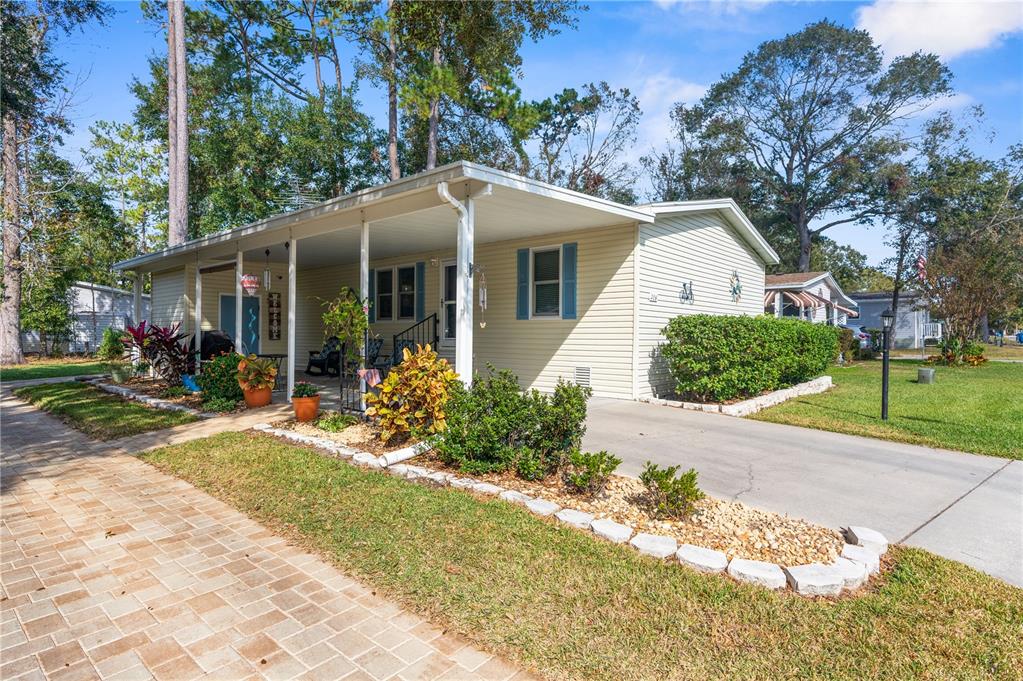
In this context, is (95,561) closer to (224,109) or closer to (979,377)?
(979,377)

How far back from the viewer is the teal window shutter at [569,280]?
884cm

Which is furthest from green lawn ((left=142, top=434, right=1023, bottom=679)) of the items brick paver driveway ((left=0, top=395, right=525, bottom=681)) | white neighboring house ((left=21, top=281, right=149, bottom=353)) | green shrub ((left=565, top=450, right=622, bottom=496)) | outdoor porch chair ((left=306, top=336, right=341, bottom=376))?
white neighboring house ((left=21, top=281, right=149, bottom=353))

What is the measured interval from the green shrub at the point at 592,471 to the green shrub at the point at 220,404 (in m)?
5.80

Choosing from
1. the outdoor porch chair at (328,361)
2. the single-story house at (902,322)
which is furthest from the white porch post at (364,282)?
the single-story house at (902,322)

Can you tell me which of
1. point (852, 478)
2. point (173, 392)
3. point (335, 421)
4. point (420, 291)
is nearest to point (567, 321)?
point (420, 291)

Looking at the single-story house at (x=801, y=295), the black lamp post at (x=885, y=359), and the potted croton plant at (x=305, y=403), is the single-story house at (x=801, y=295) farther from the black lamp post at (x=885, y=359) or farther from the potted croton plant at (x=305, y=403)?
the potted croton plant at (x=305, y=403)

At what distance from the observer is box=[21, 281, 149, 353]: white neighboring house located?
20.2 meters

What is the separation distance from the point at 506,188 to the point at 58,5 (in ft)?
50.4

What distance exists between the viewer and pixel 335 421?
241 inches

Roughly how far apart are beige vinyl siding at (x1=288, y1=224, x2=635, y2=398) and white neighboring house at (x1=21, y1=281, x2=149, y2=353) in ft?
51.0

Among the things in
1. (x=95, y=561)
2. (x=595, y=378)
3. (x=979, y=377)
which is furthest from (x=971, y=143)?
(x=95, y=561)

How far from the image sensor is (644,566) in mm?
2812

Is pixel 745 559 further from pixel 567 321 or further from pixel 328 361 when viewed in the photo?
pixel 328 361

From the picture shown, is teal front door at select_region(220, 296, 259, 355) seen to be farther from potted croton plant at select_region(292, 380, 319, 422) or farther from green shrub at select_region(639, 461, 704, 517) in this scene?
green shrub at select_region(639, 461, 704, 517)
